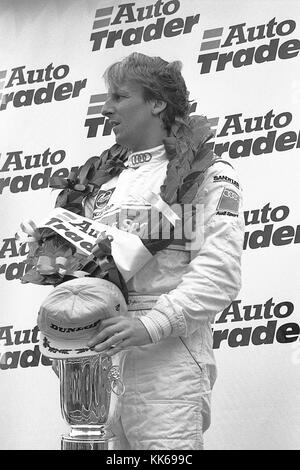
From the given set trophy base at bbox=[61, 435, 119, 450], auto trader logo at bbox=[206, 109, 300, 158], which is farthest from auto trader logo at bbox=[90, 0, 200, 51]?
trophy base at bbox=[61, 435, 119, 450]

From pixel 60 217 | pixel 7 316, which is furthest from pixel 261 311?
pixel 60 217

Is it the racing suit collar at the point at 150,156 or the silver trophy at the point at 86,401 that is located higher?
→ the racing suit collar at the point at 150,156

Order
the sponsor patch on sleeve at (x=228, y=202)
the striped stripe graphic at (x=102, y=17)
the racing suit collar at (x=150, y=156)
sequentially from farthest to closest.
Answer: the striped stripe graphic at (x=102, y=17) → the racing suit collar at (x=150, y=156) → the sponsor patch on sleeve at (x=228, y=202)

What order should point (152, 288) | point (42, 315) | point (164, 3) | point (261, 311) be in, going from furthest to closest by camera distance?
point (164, 3) < point (261, 311) < point (152, 288) < point (42, 315)

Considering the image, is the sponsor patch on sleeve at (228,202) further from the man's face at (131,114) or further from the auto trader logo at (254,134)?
the auto trader logo at (254,134)

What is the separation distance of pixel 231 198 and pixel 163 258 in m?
0.20

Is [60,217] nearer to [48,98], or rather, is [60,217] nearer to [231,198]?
[231,198]

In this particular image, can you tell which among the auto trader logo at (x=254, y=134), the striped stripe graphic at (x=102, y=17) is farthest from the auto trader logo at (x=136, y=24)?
the auto trader logo at (x=254, y=134)

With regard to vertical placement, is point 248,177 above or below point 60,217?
above

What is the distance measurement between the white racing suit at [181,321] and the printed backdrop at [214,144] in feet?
3.11

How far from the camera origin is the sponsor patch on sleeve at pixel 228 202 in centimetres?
205

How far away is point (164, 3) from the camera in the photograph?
3.30 m

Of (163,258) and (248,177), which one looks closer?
(163,258)

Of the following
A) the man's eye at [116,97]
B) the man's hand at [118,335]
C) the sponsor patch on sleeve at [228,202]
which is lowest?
the man's hand at [118,335]
